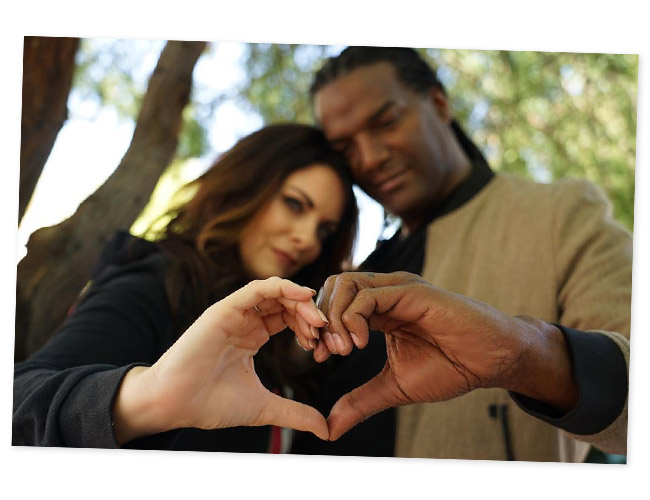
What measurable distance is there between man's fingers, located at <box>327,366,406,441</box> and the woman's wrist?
0.24m

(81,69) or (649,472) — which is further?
(81,69)

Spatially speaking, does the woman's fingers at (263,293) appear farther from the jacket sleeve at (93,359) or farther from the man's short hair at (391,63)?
the man's short hair at (391,63)

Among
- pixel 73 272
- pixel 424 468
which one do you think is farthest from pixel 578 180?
pixel 73 272

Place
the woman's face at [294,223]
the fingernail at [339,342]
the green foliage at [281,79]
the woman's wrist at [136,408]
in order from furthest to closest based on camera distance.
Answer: the woman's face at [294,223]
the green foliage at [281,79]
the woman's wrist at [136,408]
the fingernail at [339,342]

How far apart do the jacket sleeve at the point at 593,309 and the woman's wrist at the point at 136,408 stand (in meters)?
0.54

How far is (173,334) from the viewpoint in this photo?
121 cm

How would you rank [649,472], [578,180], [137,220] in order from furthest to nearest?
[137,220], [578,180], [649,472]

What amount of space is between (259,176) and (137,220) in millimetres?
297

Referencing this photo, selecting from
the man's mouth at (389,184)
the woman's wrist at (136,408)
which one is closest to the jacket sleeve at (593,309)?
the man's mouth at (389,184)

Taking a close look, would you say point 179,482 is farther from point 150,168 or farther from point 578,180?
point 578,180

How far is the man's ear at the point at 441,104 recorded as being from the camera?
55.1 inches

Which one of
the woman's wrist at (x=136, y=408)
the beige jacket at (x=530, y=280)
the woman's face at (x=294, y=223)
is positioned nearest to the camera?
the woman's wrist at (x=136, y=408)

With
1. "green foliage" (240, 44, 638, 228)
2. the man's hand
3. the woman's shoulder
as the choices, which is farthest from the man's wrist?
the woman's shoulder

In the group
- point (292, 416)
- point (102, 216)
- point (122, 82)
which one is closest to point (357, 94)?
point (122, 82)
